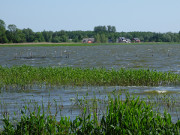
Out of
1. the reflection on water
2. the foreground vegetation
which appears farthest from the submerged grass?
the foreground vegetation

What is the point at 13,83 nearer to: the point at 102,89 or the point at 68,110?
the point at 102,89

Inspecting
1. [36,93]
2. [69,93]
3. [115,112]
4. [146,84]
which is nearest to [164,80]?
[146,84]

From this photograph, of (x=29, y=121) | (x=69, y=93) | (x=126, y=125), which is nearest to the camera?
(x=126, y=125)

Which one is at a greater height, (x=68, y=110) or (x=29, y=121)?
(x=29, y=121)

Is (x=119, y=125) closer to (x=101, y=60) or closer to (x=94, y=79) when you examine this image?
(x=94, y=79)

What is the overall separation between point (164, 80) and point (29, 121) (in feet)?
54.9

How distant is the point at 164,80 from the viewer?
24719mm

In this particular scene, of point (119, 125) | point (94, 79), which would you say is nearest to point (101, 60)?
point (94, 79)

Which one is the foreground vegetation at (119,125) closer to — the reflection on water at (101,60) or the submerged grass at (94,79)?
the submerged grass at (94,79)

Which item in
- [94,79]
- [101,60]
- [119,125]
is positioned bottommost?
[101,60]

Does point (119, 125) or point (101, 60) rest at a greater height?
point (119, 125)

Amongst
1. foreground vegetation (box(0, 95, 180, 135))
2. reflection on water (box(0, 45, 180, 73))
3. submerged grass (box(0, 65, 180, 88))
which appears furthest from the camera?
reflection on water (box(0, 45, 180, 73))

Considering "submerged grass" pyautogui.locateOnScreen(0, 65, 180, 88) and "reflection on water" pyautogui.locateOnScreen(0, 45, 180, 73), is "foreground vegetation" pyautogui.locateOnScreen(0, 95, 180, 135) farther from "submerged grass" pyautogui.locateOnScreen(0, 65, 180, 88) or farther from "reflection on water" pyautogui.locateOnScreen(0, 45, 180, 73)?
"reflection on water" pyautogui.locateOnScreen(0, 45, 180, 73)

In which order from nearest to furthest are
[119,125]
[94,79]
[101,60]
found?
[119,125] < [94,79] < [101,60]
